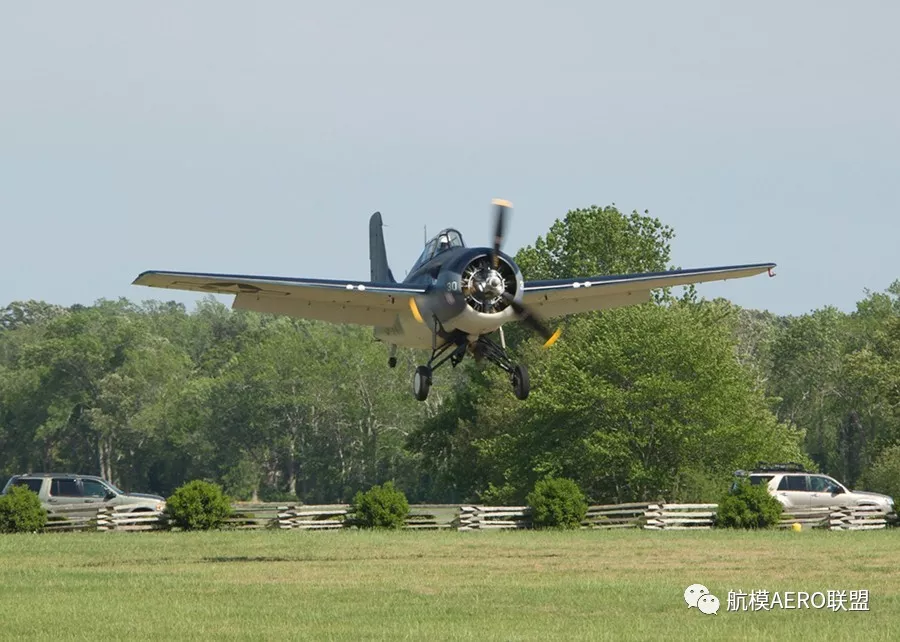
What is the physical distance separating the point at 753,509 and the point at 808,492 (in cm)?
284

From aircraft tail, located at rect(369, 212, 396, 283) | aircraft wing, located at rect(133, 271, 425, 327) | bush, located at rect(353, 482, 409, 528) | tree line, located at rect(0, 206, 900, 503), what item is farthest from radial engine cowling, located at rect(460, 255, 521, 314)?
tree line, located at rect(0, 206, 900, 503)

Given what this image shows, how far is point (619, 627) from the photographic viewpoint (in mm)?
18547

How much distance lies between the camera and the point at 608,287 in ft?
102

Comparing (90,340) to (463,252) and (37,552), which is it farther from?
(463,252)

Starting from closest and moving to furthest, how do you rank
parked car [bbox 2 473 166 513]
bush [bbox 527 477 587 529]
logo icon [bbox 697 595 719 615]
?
logo icon [bbox 697 595 719 615], bush [bbox 527 477 587 529], parked car [bbox 2 473 166 513]

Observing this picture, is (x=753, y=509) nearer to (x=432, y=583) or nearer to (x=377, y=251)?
(x=377, y=251)

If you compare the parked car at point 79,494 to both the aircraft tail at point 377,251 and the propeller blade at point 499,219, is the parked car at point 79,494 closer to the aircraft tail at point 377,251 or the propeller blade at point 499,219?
the aircraft tail at point 377,251

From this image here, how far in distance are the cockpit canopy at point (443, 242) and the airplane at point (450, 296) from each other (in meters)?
0.02

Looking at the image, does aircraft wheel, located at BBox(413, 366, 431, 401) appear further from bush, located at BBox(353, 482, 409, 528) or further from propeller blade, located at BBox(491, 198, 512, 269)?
bush, located at BBox(353, 482, 409, 528)

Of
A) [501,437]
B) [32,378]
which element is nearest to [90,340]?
[32,378]

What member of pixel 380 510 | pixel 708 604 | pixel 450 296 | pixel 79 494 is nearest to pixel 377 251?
pixel 380 510

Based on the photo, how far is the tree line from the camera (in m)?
50.1

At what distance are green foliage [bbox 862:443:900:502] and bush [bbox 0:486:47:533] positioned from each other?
3158cm

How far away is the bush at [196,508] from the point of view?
38.0 metres
